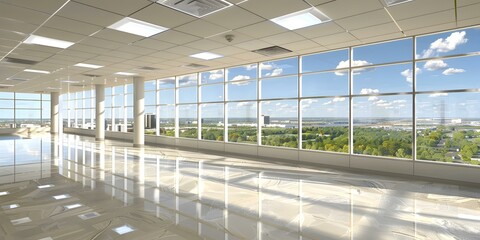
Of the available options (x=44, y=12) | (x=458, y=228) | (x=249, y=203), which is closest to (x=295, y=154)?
(x=249, y=203)

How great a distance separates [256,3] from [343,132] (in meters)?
5.90

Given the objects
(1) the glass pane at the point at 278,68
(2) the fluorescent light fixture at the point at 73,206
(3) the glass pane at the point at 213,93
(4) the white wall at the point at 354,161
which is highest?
(1) the glass pane at the point at 278,68

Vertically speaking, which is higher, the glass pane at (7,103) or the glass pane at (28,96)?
the glass pane at (28,96)

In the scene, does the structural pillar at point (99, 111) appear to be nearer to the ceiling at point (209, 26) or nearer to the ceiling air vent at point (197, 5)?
the ceiling at point (209, 26)

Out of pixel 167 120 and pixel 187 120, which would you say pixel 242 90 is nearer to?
pixel 187 120

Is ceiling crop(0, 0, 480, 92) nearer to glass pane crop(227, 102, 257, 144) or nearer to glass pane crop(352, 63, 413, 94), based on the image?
glass pane crop(352, 63, 413, 94)

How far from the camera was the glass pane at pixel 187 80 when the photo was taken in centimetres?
1372

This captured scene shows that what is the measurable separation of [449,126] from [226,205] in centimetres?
674

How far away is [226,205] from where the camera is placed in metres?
4.77

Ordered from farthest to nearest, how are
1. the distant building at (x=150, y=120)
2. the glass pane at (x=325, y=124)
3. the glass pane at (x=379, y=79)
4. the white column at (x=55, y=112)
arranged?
the white column at (x=55, y=112) < the distant building at (x=150, y=120) < the glass pane at (x=325, y=124) < the glass pane at (x=379, y=79)

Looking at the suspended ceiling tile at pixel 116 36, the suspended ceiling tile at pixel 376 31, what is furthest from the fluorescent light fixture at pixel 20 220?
the suspended ceiling tile at pixel 376 31

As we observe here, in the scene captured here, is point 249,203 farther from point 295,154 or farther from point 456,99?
point 456,99

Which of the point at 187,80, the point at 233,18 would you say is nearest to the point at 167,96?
the point at 187,80

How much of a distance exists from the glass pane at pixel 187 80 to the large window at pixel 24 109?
19002 millimetres
